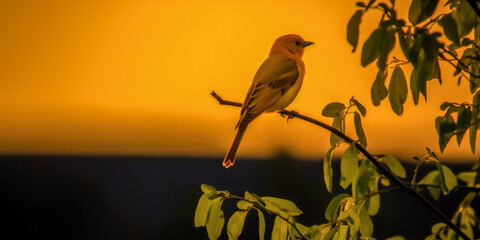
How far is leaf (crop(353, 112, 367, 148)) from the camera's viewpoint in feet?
8.87

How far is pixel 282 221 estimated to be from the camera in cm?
266

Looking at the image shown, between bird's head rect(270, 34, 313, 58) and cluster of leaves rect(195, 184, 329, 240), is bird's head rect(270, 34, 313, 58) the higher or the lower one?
the higher one

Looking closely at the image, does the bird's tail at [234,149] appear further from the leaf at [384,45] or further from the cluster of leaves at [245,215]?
the leaf at [384,45]

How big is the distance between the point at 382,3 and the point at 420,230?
36.3 feet

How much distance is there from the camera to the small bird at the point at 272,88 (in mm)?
4617

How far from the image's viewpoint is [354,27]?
2.00 m

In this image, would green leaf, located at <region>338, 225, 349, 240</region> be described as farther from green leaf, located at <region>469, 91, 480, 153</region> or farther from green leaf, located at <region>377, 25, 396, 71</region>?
green leaf, located at <region>377, 25, 396, 71</region>

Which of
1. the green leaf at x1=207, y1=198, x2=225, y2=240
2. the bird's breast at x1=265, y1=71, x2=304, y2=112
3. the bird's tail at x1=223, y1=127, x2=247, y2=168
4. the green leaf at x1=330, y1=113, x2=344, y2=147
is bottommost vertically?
the bird's tail at x1=223, y1=127, x2=247, y2=168

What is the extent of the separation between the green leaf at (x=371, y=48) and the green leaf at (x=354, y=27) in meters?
0.07

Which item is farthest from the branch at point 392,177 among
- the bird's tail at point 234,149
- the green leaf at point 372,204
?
the bird's tail at point 234,149

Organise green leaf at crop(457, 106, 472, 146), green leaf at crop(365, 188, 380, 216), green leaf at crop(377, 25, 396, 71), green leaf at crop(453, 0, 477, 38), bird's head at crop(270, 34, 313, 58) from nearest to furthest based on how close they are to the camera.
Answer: green leaf at crop(377, 25, 396, 71)
green leaf at crop(453, 0, 477, 38)
green leaf at crop(457, 106, 472, 146)
green leaf at crop(365, 188, 380, 216)
bird's head at crop(270, 34, 313, 58)

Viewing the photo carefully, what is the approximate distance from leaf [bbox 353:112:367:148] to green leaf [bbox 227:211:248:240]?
63 cm

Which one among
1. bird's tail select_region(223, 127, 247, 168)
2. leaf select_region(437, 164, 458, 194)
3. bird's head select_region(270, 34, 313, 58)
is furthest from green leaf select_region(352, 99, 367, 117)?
bird's head select_region(270, 34, 313, 58)

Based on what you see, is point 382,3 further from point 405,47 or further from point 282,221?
point 282,221
